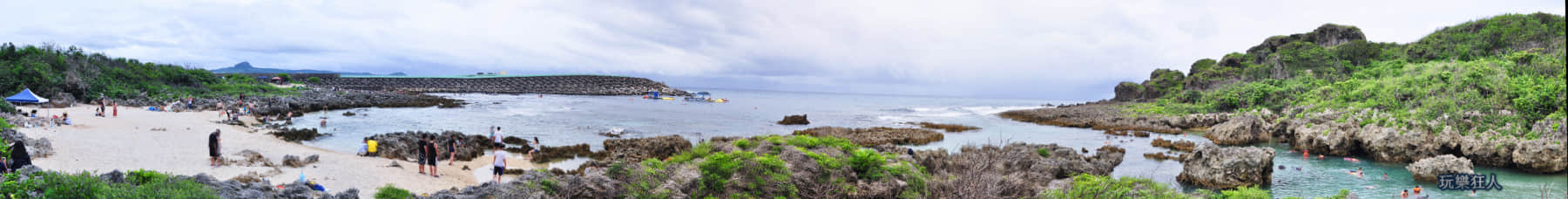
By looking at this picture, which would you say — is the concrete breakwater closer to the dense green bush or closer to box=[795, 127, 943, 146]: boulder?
box=[795, 127, 943, 146]: boulder

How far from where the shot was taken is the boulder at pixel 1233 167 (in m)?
14.6

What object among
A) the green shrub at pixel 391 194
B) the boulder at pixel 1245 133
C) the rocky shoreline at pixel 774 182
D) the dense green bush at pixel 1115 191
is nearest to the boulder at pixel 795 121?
the boulder at pixel 1245 133

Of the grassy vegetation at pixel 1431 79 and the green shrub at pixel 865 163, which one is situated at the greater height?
the grassy vegetation at pixel 1431 79

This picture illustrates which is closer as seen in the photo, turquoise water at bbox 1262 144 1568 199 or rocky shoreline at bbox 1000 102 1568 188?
turquoise water at bbox 1262 144 1568 199

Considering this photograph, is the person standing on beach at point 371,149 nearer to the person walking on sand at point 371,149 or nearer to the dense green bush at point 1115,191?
the person walking on sand at point 371,149

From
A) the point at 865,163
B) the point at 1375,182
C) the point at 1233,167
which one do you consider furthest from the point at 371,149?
the point at 1375,182

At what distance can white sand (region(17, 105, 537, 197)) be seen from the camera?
13633 mm

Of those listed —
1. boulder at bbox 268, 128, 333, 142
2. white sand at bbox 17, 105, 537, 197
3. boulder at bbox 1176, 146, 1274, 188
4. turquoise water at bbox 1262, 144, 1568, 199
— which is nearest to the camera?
turquoise water at bbox 1262, 144, 1568, 199

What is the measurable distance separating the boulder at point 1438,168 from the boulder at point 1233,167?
317 centimetres

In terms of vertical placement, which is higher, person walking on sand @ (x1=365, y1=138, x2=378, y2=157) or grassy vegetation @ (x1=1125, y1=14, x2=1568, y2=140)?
grassy vegetation @ (x1=1125, y1=14, x2=1568, y2=140)

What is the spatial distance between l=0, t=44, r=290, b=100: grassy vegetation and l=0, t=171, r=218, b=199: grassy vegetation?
4127 centimetres

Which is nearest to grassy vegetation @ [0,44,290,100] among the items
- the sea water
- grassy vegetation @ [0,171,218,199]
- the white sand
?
the sea water

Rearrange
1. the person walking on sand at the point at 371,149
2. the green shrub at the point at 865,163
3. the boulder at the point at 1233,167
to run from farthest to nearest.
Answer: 1. the person walking on sand at the point at 371,149
2. the boulder at the point at 1233,167
3. the green shrub at the point at 865,163

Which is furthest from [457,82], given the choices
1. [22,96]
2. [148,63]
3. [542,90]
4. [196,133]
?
[196,133]
